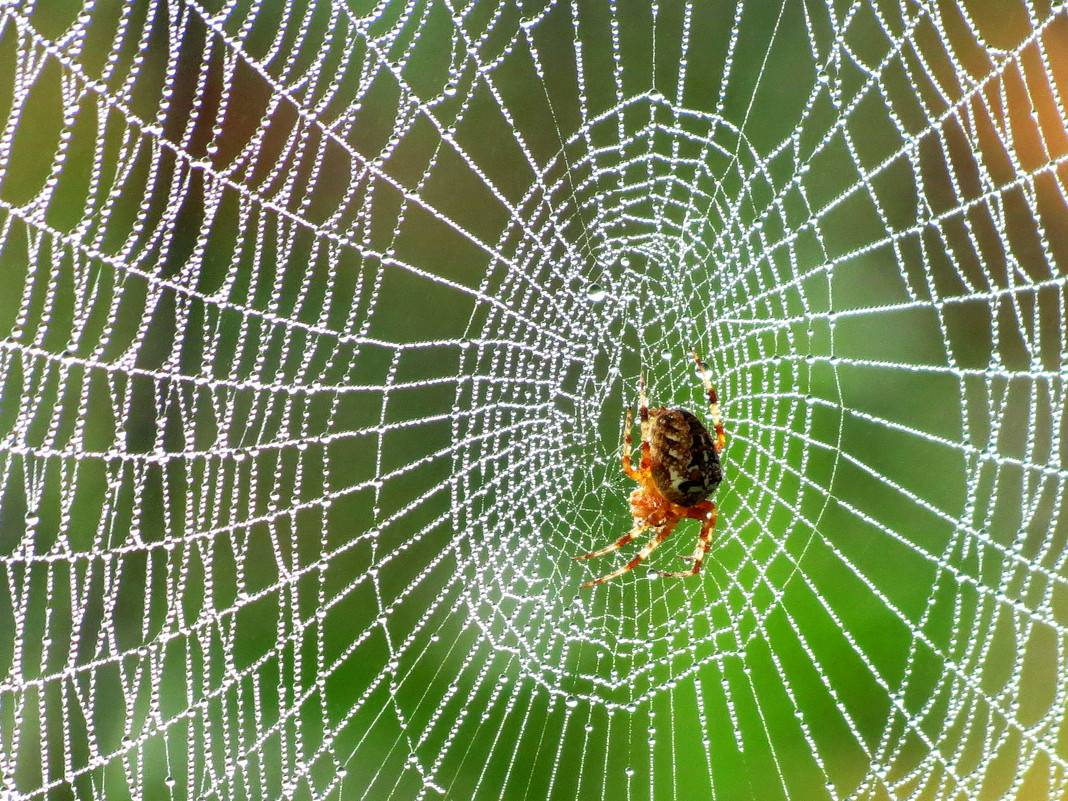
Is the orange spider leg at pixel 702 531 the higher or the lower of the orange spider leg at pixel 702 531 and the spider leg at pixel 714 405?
the lower

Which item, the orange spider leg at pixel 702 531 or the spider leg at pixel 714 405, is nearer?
the spider leg at pixel 714 405

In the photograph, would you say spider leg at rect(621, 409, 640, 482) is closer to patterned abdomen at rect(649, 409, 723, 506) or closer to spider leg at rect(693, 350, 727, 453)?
patterned abdomen at rect(649, 409, 723, 506)

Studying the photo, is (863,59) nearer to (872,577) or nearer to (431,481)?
(872,577)

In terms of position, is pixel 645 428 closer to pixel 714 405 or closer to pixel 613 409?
pixel 714 405

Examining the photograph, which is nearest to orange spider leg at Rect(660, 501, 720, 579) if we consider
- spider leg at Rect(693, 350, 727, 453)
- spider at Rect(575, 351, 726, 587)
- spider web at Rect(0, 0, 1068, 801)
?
spider at Rect(575, 351, 726, 587)

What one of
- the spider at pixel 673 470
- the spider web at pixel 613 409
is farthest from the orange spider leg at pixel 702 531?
the spider web at pixel 613 409

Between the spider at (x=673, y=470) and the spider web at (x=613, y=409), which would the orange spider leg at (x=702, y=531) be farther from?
the spider web at (x=613, y=409)

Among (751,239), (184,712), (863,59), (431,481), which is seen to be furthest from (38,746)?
(863,59)
